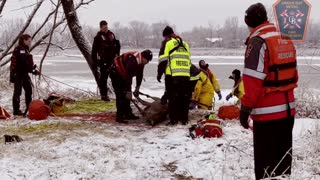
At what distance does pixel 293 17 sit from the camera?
31.9 feet

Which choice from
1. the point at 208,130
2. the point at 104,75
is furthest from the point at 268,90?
the point at 104,75

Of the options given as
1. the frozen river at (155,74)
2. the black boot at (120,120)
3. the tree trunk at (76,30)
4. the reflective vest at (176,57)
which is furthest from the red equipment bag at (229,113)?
the tree trunk at (76,30)

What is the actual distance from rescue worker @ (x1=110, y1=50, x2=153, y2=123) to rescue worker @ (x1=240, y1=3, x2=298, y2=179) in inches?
129

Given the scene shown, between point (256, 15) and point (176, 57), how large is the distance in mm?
3052

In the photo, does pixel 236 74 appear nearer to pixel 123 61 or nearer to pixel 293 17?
pixel 293 17

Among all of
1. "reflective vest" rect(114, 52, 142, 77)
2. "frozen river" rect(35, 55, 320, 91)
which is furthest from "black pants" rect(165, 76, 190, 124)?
"frozen river" rect(35, 55, 320, 91)

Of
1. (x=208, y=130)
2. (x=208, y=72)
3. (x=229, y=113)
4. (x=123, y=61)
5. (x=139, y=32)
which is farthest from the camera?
(x=139, y=32)

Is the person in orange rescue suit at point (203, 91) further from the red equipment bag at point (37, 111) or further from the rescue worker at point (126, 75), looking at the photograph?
the red equipment bag at point (37, 111)

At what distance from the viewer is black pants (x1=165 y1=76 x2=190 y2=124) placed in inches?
264

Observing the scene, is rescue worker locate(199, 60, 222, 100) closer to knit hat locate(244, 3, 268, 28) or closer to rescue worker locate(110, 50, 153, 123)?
rescue worker locate(110, 50, 153, 123)

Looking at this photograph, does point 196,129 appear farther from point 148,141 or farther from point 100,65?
point 100,65

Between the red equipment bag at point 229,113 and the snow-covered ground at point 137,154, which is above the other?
the red equipment bag at point 229,113

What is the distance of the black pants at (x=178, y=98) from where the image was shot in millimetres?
6703

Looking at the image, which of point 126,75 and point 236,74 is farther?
point 236,74
